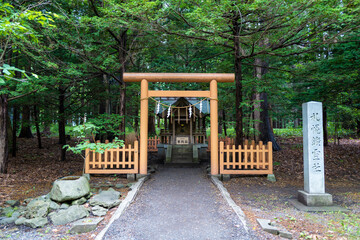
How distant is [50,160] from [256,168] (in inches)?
413

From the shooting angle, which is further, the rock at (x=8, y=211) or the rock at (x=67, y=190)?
the rock at (x=67, y=190)

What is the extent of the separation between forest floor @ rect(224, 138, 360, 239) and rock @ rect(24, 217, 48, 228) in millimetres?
4304

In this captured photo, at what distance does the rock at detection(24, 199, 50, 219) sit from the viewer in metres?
4.53

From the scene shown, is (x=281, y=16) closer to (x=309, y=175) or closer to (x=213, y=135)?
(x=213, y=135)

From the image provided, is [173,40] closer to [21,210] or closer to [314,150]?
[314,150]

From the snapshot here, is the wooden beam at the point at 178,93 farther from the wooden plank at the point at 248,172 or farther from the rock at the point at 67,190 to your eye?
the rock at the point at 67,190

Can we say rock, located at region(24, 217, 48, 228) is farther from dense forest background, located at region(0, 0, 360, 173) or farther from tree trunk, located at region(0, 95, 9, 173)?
tree trunk, located at region(0, 95, 9, 173)

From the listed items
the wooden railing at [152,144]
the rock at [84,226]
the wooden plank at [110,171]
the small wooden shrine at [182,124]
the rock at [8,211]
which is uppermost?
the small wooden shrine at [182,124]

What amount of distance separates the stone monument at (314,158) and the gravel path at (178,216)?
2435 millimetres

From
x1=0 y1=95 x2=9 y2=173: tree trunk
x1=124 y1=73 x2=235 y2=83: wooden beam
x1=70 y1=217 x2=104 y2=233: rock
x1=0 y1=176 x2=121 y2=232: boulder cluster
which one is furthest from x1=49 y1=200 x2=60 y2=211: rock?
x1=124 y1=73 x2=235 y2=83: wooden beam

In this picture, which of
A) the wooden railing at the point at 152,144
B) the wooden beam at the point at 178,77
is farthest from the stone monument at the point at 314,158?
the wooden railing at the point at 152,144

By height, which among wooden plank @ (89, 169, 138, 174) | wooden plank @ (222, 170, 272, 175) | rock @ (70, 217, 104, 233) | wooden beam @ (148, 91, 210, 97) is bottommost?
rock @ (70, 217, 104, 233)

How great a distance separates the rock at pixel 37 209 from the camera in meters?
4.53

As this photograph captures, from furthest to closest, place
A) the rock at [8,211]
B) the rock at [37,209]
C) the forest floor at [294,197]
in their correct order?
the rock at [8,211], the rock at [37,209], the forest floor at [294,197]
